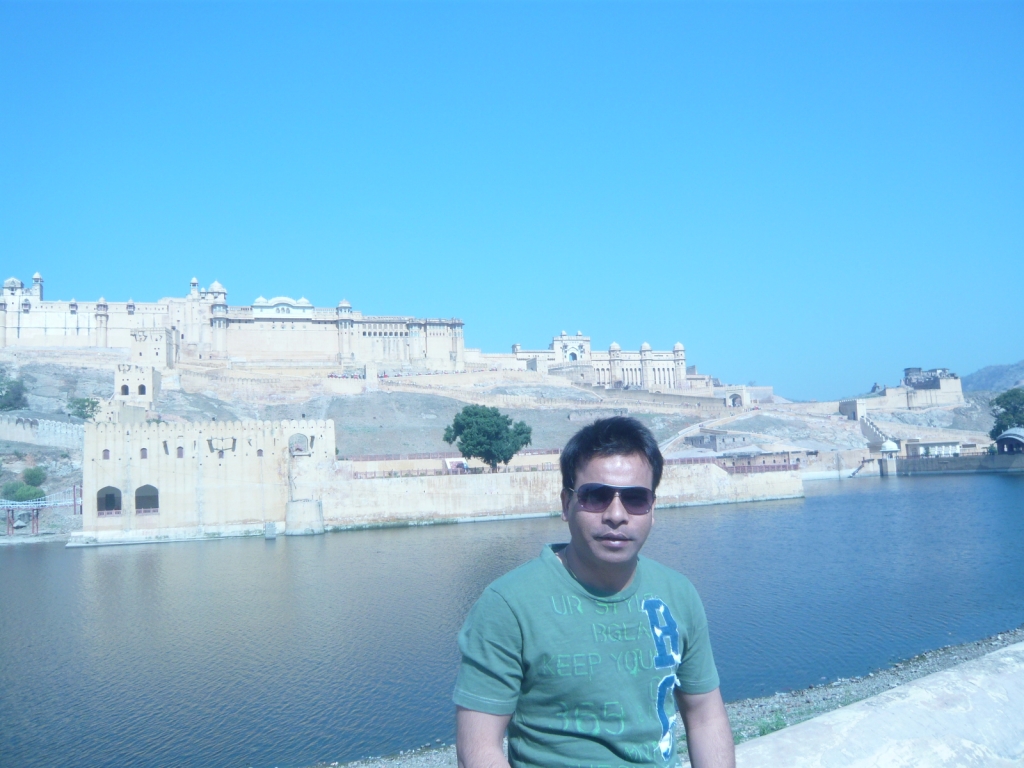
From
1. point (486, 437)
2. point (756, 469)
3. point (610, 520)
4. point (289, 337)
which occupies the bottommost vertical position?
point (756, 469)

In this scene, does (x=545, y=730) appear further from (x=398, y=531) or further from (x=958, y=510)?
(x=958, y=510)

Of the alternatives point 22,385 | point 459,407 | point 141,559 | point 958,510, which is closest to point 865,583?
point 958,510

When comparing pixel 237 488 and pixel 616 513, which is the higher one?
pixel 616 513

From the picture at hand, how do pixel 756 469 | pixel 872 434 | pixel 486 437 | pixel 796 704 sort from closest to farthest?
pixel 796 704 < pixel 486 437 < pixel 756 469 < pixel 872 434

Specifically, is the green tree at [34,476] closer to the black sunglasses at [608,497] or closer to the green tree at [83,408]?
the green tree at [83,408]

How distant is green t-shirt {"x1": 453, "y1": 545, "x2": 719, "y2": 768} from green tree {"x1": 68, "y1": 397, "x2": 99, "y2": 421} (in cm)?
4506

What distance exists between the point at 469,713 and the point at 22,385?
56.6 metres

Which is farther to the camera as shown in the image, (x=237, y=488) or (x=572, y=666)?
(x=237, y=488)

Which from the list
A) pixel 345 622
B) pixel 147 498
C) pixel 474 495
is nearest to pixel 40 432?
pixel 147 498

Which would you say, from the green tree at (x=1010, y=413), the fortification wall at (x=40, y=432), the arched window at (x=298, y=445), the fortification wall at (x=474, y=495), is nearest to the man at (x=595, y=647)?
the fortification wall at (x=474, y=495)

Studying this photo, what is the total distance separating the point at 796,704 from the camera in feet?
30.8

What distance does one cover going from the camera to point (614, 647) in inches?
83.0

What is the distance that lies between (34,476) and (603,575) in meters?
35.0

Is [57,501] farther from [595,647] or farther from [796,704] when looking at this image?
[595,647]
